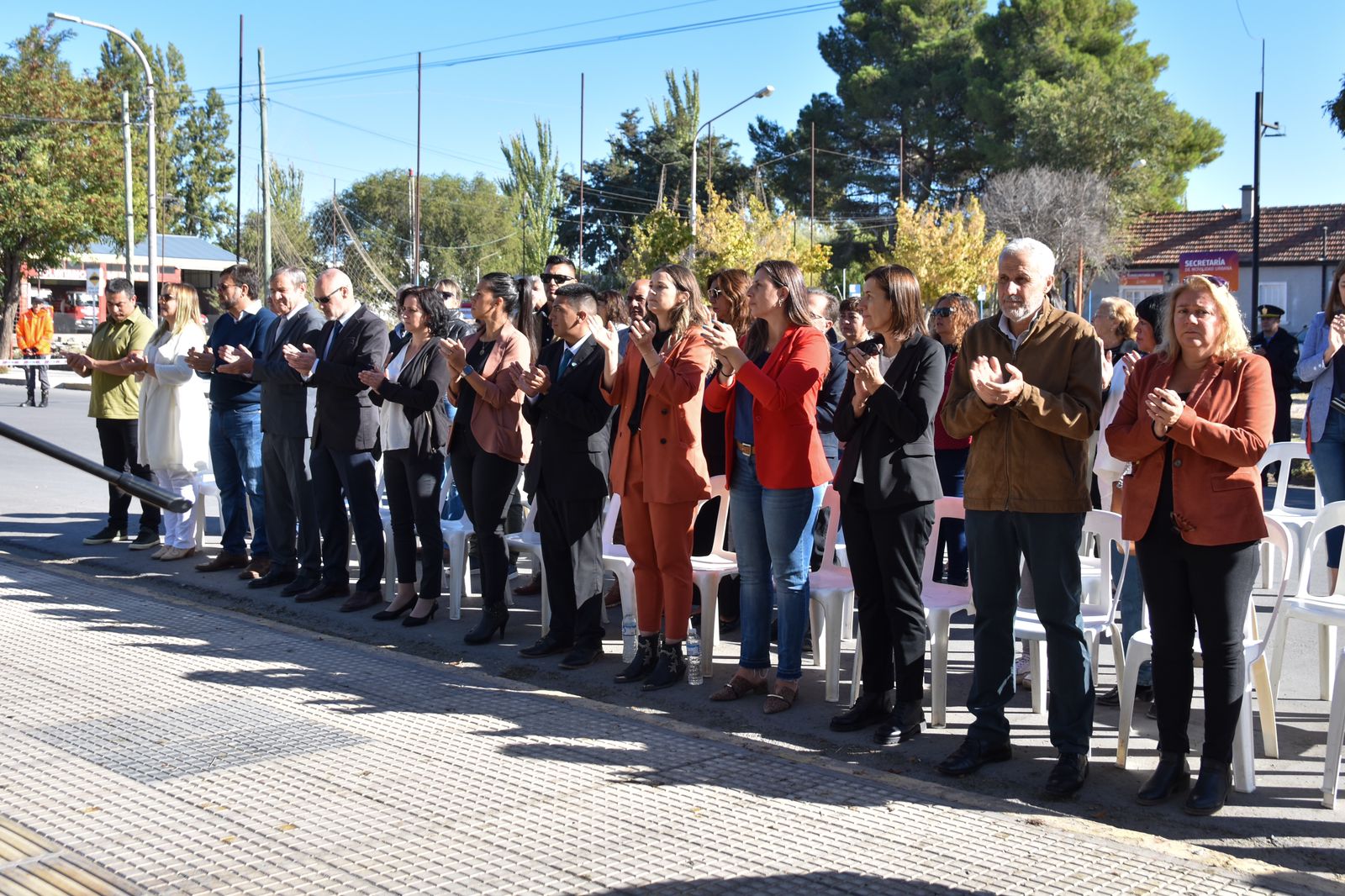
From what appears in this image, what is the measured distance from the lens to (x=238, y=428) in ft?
30.4

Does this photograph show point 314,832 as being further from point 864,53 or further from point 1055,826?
point 864,53

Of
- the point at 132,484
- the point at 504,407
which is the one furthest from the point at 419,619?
the point at 132,484

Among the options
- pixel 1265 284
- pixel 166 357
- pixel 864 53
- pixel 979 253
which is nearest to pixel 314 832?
pixel 166 357

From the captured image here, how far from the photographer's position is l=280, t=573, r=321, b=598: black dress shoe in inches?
341

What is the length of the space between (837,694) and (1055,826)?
1854mm

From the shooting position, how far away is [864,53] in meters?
60.0

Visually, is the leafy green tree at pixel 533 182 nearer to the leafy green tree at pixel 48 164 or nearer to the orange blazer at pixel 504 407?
the leafy green tree at pixel 48 164

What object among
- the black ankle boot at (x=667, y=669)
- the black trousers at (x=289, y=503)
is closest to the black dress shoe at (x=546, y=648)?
the black ankle boot at (x=667, y=669)

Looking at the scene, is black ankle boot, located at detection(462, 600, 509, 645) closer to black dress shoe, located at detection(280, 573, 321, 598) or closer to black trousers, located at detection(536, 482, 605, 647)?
black trousers, located at detection(536, 482, 605, 647)

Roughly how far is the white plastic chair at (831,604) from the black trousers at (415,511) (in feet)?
7.85

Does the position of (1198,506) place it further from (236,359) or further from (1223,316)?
(236,359)

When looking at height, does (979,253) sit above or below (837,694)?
above

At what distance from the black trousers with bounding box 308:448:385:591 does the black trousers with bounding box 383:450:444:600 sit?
0.23 metres

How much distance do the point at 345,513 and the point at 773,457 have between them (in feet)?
12.2
